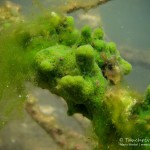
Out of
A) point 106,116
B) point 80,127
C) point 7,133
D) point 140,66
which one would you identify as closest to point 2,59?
point 106,116

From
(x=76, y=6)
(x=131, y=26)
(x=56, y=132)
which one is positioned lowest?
(x=56, y=132)

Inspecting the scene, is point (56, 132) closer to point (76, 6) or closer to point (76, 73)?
point (76, 6)

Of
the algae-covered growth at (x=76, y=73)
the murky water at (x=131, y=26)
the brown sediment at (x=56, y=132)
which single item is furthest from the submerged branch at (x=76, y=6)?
the murky water at (x=131, y=26)

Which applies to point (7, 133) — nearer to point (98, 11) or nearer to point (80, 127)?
point (80, 127)

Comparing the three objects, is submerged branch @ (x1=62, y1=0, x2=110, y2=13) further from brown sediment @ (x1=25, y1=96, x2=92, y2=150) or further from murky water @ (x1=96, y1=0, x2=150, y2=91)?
murky water @ (x1=96, y1=0, x2=150, y2=91)

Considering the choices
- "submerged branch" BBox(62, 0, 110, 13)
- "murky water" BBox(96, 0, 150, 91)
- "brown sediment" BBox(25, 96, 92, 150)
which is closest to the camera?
"submerged branch" BBox(62, 0, 110, 13)

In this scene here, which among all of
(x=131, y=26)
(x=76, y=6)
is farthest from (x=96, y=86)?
(x=131, y=26)

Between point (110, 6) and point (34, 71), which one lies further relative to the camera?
point (110, 6)

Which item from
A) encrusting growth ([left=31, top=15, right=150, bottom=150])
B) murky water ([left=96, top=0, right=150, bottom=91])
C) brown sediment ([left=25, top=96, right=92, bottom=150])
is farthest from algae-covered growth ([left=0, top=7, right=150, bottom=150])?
murky water ([left=96, top=0, right=150, bottom=91])
